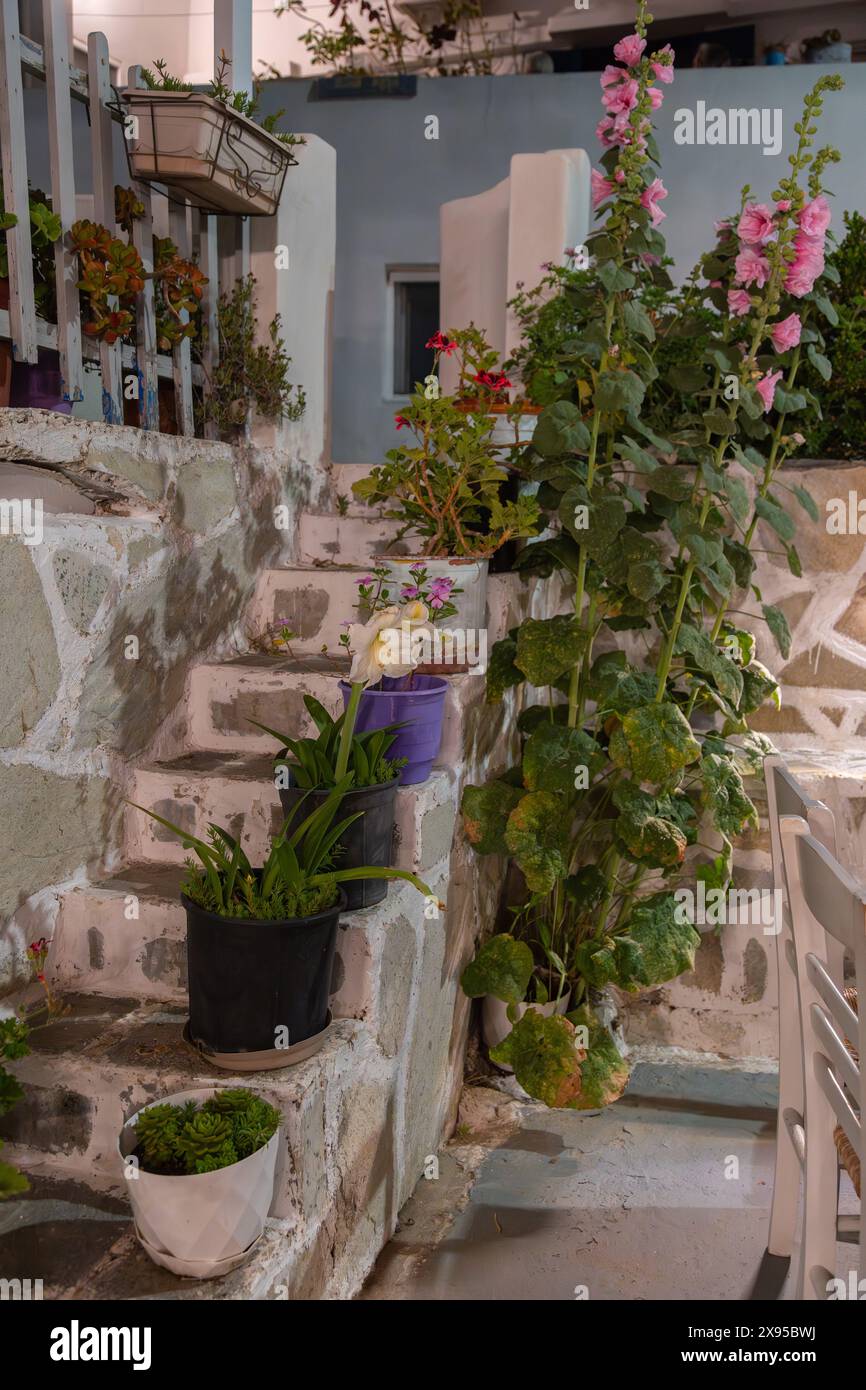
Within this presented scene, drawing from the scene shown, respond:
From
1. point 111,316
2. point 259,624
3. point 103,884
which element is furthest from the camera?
point 259,624

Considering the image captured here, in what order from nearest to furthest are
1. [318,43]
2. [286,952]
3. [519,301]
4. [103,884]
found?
[286,952], [103,884], [519,301], [318,43]

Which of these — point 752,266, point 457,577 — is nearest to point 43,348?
point 457,577

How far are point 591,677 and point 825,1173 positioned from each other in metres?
1.17

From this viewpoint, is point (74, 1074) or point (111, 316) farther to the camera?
point (111, 316)

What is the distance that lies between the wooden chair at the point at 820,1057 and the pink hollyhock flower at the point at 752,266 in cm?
129

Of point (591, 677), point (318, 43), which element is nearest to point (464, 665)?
point (591, 677)

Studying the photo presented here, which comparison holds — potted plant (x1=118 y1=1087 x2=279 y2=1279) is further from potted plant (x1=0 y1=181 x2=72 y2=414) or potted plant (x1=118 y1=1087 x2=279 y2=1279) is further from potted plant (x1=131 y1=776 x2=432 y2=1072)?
potted plant (x1=0 y1=181 x2=72 y2=414)

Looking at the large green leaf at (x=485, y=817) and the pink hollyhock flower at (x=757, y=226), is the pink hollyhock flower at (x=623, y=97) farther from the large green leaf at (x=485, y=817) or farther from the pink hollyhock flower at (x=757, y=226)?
the large green leaf at (x=485, y=817)

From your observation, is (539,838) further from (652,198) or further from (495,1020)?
(652,198)

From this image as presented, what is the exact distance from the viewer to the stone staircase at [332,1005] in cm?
165

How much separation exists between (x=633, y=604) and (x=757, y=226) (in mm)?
852

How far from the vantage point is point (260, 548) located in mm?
2891
